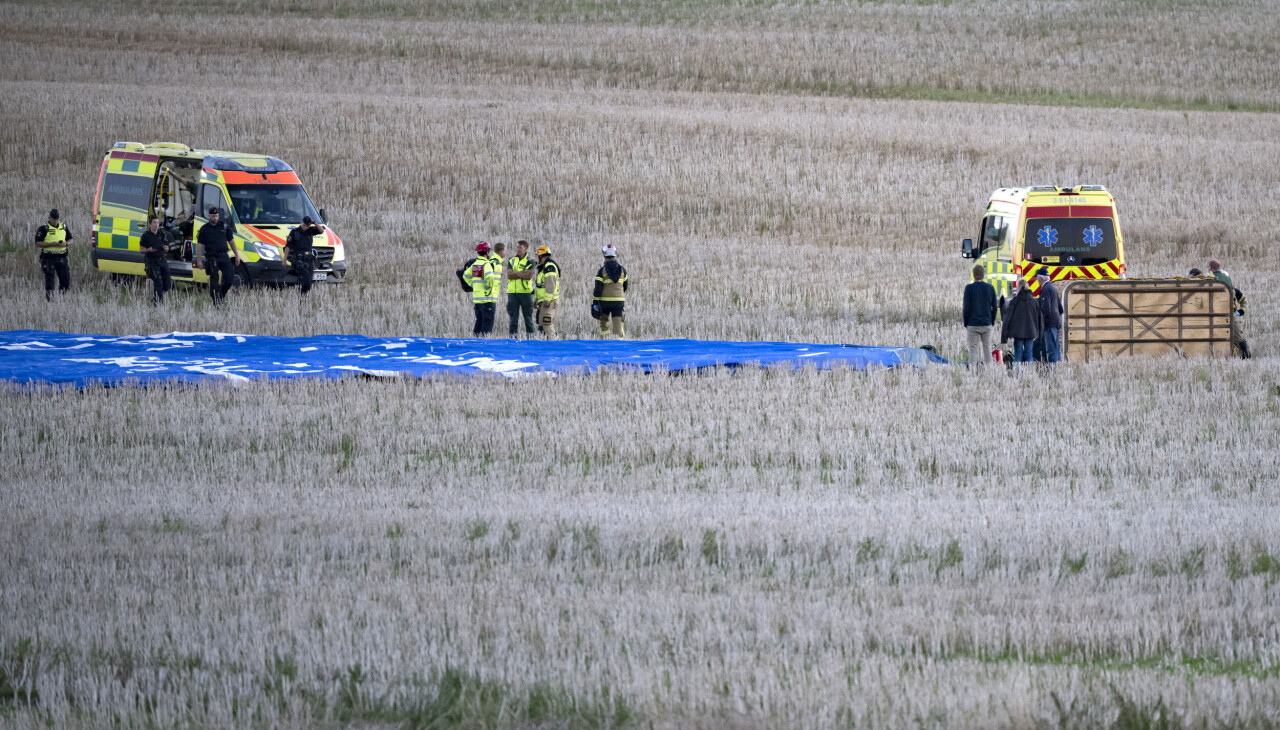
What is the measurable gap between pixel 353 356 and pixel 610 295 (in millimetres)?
3664

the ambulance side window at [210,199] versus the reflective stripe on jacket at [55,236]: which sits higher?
the ambulance side window at [210,199]

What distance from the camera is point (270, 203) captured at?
79.0ft

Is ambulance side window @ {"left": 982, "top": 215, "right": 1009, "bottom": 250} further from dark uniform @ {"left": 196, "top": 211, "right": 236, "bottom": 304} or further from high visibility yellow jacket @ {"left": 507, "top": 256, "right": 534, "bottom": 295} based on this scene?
dark uniform @ {"left": 196, "top": 211, "right": 236, "bottom": 304}

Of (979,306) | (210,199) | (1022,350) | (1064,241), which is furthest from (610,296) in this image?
(210,199)

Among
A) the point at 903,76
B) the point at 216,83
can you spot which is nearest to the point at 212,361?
the point at 216,83

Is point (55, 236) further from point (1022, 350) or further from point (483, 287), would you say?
point (1022, 350)

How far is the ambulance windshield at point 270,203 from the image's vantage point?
23.8m

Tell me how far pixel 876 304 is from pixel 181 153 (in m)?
12.4

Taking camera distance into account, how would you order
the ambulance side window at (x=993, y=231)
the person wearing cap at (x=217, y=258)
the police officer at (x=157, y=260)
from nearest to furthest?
the ambulance side window at (x=993, y=231), the person wearing cap at (x=217, y=258), the police officer at (x=157, y=260)

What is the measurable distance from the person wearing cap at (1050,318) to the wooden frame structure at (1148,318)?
137 mm

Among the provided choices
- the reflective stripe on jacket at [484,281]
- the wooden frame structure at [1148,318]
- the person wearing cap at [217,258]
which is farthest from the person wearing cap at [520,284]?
the wooden frame structure at [1148,318]

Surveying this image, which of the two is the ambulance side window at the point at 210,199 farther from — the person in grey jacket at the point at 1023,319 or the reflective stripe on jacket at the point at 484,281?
the person in grey jacket at the point at 1023,319

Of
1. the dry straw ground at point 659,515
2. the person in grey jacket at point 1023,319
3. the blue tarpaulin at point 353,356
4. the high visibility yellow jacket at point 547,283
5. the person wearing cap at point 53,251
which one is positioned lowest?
the dry straw ground at point 659,515

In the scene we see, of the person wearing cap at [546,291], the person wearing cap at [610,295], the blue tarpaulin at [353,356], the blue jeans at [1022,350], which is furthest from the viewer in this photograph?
the person wearing cap at [546,291]
